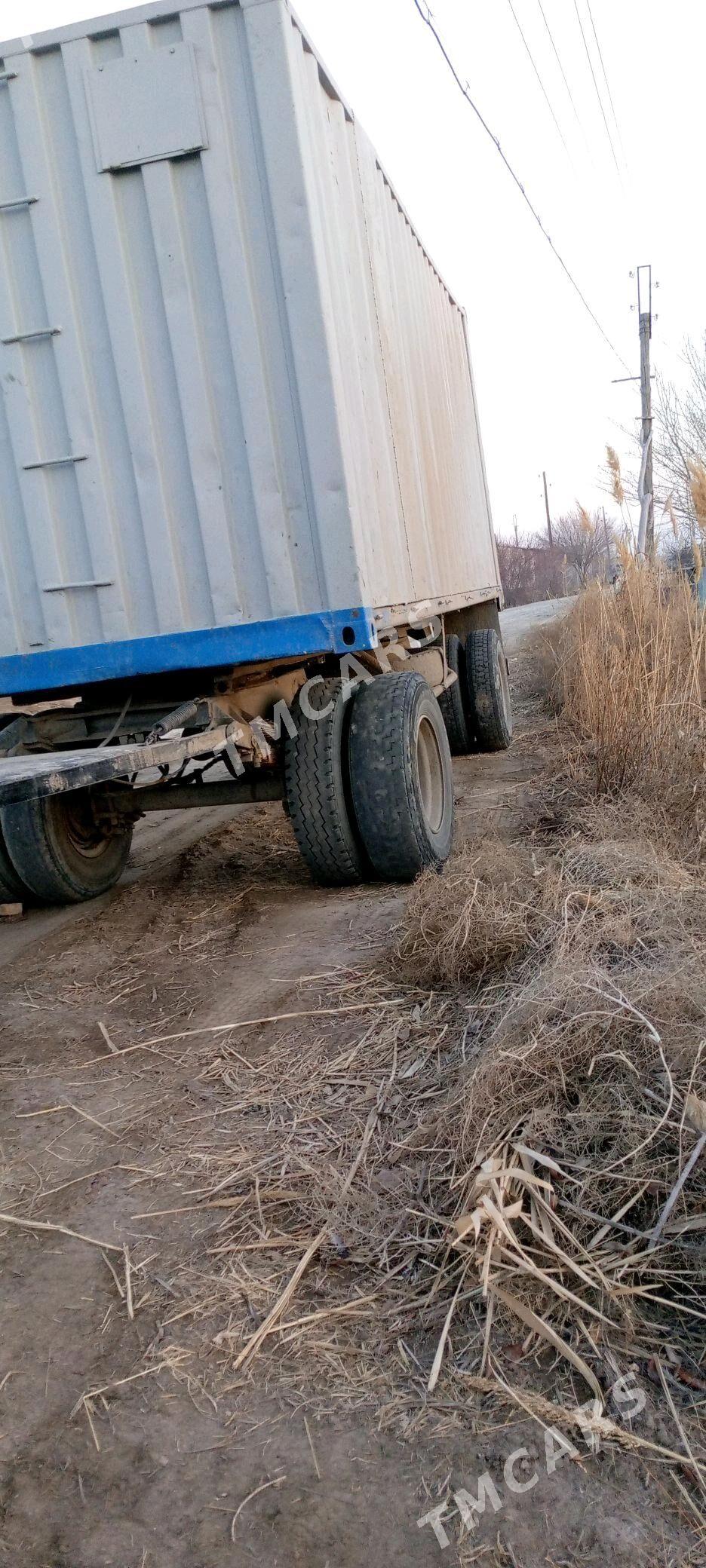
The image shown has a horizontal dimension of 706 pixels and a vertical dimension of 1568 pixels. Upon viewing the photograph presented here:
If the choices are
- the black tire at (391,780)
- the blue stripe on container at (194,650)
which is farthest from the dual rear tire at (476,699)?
the blue stripe on container at (194,650)

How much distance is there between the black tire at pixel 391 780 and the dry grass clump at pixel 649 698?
1152 millimetres

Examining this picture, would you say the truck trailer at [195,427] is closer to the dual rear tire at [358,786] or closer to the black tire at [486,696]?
the dual rear tire at [358,786]

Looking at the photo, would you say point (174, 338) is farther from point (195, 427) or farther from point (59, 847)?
point (59, 847)

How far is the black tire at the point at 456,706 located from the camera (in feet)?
28.9

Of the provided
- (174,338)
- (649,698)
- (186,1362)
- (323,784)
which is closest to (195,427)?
(174,338)

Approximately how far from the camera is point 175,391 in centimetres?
411

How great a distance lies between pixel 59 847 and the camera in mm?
5004

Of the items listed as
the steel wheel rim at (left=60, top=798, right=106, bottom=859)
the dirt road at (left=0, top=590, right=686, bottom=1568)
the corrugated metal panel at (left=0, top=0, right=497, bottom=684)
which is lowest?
the dirt road at (left=0, top=590, right=686, bottom=1568)

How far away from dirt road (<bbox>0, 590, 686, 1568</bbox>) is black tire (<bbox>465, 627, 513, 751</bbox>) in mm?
4999

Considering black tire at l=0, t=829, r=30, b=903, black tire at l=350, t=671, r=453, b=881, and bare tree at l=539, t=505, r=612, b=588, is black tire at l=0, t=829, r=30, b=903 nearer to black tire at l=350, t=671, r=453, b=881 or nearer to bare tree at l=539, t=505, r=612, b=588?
black tire at l=350, t=671, r=453, b=881

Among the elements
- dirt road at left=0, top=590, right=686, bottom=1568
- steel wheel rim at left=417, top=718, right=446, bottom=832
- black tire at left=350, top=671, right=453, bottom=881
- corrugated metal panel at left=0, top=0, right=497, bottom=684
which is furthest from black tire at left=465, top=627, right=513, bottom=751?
dirt road at left=0, top=590, right=686, bottom=1568

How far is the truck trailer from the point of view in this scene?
3.90 m

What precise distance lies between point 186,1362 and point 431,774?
12.1ft

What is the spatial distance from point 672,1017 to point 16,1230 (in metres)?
1.64
